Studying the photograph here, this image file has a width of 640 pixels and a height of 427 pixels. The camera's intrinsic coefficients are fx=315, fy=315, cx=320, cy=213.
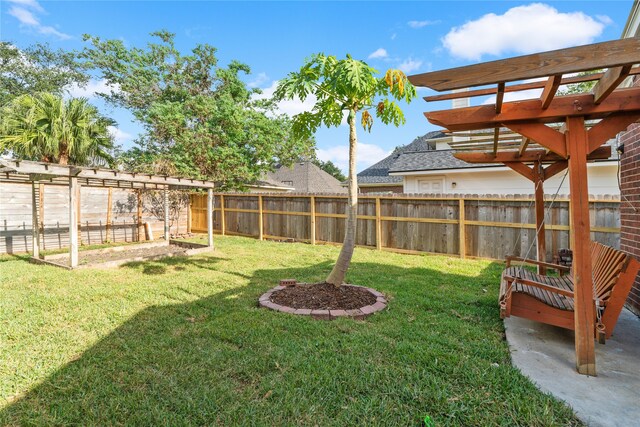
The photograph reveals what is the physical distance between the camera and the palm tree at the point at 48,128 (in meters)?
8.80

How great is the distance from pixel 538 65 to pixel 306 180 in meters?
22.0

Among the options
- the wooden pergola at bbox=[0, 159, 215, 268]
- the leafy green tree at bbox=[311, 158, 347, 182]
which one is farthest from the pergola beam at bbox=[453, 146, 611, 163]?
the leafy green tree at bbox=[311, 158, 347, 182]

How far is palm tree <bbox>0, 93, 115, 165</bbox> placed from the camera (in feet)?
28.9

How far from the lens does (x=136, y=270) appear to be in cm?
638

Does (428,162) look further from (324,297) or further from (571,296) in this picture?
(571,296)

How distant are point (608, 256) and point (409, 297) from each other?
2325mm

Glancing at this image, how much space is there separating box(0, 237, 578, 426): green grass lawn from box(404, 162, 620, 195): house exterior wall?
287 inches

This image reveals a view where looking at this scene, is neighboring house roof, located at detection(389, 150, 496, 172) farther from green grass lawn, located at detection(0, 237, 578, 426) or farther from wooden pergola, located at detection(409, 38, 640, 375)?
wooden pergola, located at detection(409, 38, 640, 375)

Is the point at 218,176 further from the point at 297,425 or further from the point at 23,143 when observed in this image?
the point at 297,425

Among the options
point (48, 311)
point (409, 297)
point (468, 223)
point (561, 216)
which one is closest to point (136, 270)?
point (48, 311)

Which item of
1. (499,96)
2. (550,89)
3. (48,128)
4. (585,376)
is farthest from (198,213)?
(585,376)

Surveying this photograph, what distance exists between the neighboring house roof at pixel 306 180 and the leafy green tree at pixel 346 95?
1872 cm

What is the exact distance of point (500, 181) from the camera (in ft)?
36.3

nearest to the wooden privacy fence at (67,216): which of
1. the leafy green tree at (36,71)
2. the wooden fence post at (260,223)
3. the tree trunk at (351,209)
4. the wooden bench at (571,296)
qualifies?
the wooden fence post at (260,223)
